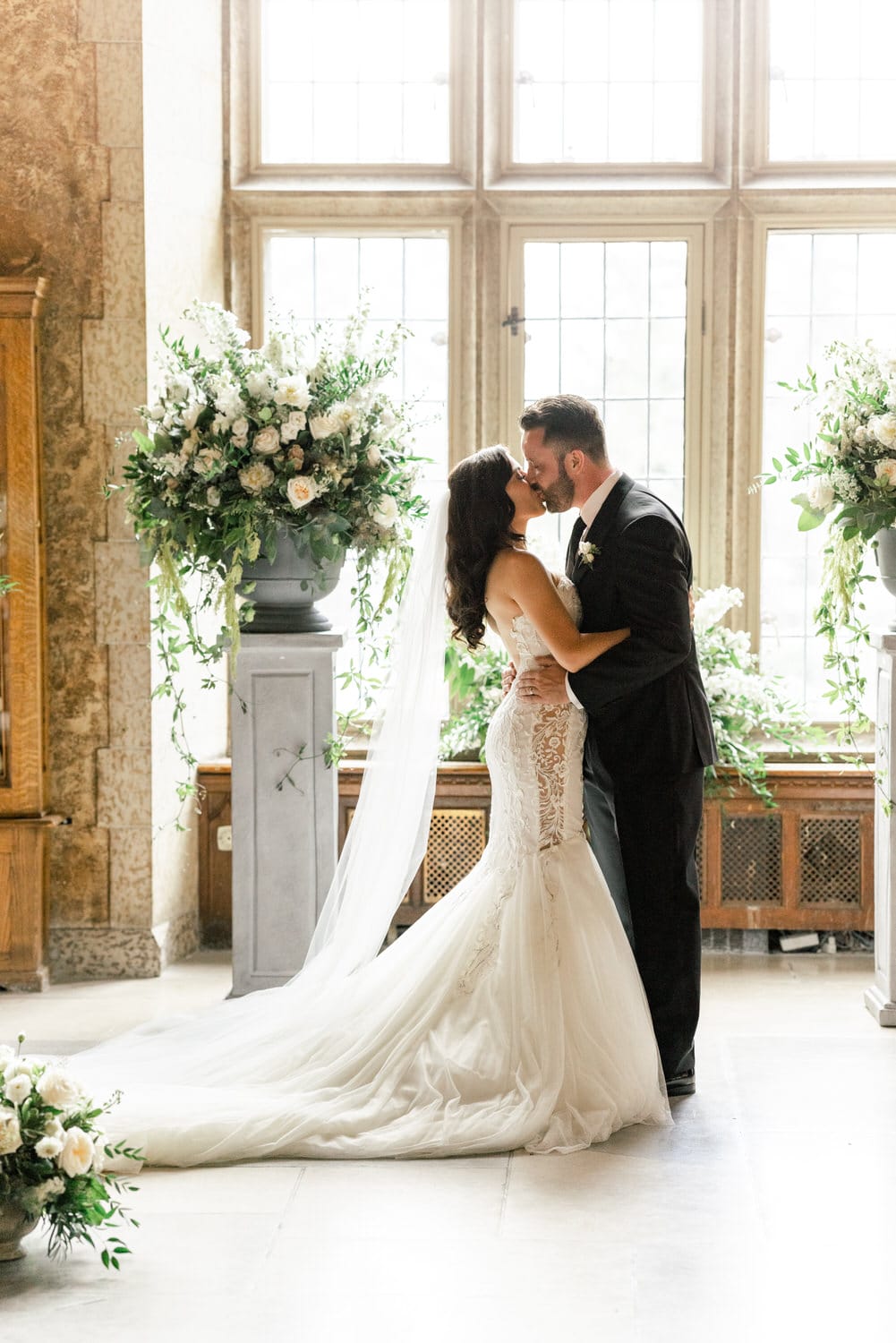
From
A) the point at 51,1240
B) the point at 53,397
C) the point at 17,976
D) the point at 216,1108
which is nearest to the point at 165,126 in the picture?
the point at 53,397

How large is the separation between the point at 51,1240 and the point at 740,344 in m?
4.31

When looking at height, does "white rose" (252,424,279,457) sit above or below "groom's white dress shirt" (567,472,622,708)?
above

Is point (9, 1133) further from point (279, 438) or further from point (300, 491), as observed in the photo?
point (279, 438)

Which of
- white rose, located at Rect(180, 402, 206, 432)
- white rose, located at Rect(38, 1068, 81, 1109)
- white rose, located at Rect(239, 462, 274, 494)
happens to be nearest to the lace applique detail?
white rose, located at Rect(239, 462, 274, 494)

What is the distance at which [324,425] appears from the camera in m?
4.40

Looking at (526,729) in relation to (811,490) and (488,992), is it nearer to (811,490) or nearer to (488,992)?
(488,992)

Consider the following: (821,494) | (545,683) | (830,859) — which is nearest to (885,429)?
(821,494)

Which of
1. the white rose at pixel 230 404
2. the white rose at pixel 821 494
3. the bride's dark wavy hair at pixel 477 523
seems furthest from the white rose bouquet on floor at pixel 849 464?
the white rose at pixel 230 404

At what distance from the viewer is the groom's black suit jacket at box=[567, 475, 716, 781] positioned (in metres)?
4.02

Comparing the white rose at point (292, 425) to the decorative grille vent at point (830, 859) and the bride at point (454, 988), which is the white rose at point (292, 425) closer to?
the bride at point (454, 988)

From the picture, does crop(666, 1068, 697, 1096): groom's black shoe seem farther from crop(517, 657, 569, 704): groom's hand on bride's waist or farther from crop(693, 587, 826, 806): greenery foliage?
crop(693, 587, 826, 806): greenery foliage

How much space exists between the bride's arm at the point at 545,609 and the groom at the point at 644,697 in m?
0.05

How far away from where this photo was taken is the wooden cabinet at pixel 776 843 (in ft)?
18.7

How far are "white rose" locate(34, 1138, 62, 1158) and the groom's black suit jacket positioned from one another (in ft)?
5.92
